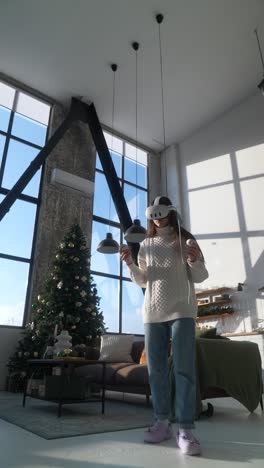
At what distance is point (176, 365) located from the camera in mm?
1703

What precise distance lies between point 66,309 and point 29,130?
3.97 metres

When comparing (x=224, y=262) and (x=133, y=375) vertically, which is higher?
(x=224, y=262)

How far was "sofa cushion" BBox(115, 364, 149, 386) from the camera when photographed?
3.30 meters

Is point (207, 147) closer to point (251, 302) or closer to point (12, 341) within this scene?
point (251, 302)

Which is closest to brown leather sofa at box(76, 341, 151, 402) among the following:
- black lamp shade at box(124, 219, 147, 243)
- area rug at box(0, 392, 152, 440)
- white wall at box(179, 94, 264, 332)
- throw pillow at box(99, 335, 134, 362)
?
area rug at box(0, 392, 152, 440)

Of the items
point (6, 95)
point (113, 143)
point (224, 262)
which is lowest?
point (224, 262)

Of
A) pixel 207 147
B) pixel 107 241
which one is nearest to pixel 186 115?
pixel 207 147

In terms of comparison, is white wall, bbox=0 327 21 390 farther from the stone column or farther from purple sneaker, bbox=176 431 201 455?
purple sneaker, bbox=176 431 201 455

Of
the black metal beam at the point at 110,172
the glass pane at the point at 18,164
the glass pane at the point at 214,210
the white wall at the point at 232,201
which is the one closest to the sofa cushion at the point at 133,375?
the black metal beam at the point at 110,172

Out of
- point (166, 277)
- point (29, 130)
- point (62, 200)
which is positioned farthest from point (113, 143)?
point (166, 277)

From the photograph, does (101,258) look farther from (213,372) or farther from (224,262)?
(213,372)

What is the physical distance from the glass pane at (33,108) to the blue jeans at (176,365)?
663cm

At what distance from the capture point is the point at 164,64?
22.1ft

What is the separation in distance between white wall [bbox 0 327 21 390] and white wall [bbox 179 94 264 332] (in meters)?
3.95
